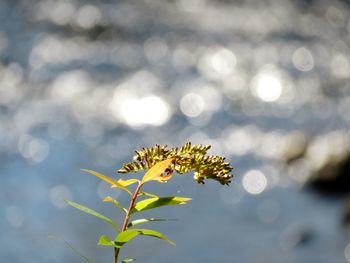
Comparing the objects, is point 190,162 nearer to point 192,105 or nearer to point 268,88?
point 192,105

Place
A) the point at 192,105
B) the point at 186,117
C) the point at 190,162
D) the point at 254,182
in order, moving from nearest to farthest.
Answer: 1. the point at 190,162
2. the point at 254,182
3. the point at 186,117
4. the point at 192,105

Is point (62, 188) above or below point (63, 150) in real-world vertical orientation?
below

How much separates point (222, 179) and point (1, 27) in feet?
29.2

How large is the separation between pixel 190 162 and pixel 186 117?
280 inches

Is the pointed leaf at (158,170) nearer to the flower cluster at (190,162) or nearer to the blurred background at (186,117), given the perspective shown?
the flower cluster at (190,162)

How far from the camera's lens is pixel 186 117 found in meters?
7.84

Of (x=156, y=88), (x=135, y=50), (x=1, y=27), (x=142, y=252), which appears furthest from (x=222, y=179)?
(x=1, y=27)

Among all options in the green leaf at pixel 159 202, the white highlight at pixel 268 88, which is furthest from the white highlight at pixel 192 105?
the green leaf at pixel 159 202

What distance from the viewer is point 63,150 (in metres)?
7.43

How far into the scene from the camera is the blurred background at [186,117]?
254 inches

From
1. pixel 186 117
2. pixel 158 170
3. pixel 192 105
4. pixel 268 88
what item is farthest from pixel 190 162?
pixel 268 88

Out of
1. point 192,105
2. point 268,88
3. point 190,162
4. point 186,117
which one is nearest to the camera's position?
point 190,162

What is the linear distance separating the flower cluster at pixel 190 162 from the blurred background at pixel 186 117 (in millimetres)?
5321

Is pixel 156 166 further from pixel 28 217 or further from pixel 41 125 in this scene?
pixel 41 125
